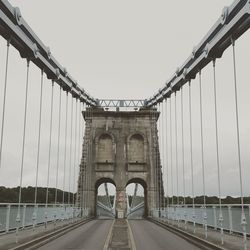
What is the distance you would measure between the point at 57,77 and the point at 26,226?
25.3 feet

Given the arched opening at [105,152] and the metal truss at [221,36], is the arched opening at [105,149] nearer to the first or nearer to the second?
the arched opening at [105,152]

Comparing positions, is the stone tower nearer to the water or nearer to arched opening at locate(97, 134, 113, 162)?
arched opening at locate(97, 134, 113, 162)

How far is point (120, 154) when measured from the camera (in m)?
47.2

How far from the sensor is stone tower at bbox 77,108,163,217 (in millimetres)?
46062

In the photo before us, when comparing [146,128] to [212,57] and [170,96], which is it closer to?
[170,96]

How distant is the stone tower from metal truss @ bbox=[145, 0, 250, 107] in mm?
25457

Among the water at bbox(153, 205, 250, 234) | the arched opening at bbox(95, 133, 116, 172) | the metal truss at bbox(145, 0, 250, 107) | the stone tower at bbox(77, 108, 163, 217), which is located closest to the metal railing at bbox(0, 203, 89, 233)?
the water at bbox(153, 205, 250, 234)

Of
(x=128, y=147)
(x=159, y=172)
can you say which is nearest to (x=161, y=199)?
(x=159, y=172)

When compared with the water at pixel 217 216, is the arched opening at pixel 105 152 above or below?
above

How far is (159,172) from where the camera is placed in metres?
47.2

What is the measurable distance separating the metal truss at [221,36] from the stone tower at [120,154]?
1002 inches

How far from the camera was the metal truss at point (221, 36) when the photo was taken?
12.9 meters

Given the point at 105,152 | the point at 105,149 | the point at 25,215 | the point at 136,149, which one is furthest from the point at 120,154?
the point at 25,215

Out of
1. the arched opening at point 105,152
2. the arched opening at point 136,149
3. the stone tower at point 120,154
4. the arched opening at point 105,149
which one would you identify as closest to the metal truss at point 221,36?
the stone tower at point 120,154
